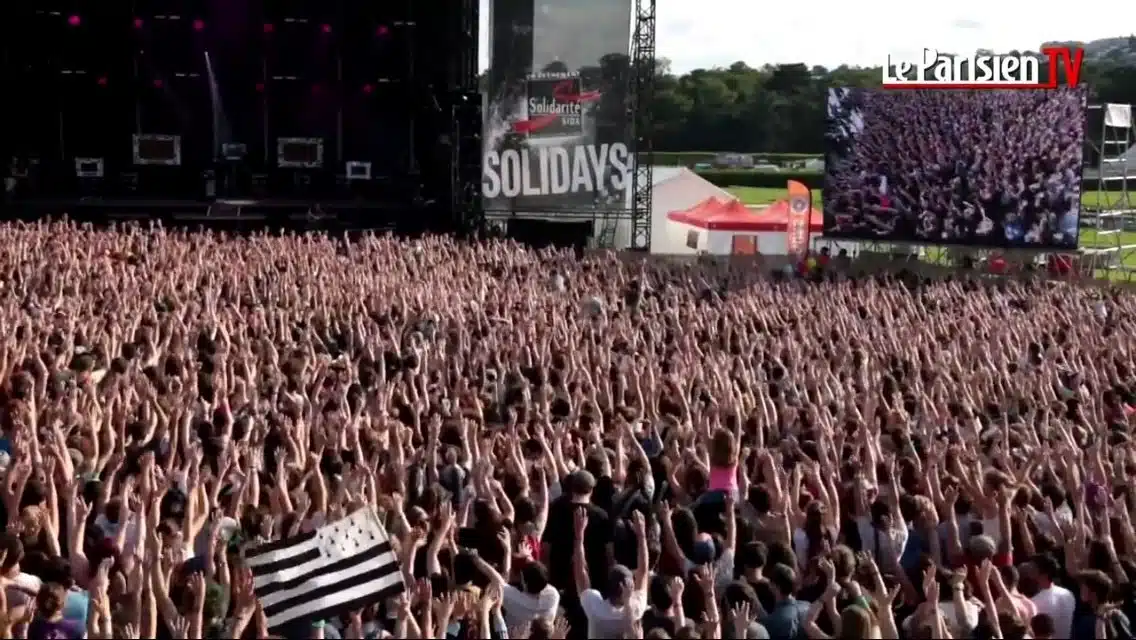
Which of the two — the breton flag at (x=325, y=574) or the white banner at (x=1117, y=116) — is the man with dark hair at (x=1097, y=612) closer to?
the breton flag at (x=325, y=574)

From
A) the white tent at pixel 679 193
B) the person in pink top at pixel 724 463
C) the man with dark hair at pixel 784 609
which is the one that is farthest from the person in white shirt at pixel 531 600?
the white tent at pixel 679 193

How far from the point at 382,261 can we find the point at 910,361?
8.23m

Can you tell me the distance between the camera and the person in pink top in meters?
6.37

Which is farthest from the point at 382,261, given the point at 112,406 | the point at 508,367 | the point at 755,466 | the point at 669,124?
the point at 669,124

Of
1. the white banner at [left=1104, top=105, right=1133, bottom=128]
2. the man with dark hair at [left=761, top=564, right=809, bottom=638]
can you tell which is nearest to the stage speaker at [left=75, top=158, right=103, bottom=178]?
the white banner at [left=1104, top=105, right=1133, bottom=128]

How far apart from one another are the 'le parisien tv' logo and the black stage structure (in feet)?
25.2

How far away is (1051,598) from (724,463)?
5.50 feet

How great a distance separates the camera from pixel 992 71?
2511 cm

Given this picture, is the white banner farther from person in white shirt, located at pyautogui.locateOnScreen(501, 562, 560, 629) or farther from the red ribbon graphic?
person in white shirt, located at pyautogui.locateOnScreen(501, 562, 560, 629)

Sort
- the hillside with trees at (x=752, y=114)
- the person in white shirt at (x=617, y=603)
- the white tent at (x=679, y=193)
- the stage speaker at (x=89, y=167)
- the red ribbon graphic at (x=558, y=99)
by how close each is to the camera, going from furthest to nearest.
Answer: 1. the hillside with trees at (x=752, y=114)
2. the white tent at (x=679, y=193)
3. the stage speaker at (x=89, y=167)
4. the red ribbon graphic at (x=558, y=99)
5. the person in white shirt at (x=617, y=603)

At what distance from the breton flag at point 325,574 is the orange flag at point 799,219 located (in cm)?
2263

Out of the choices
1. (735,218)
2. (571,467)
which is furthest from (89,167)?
(571,467)

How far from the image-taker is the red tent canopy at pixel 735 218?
28.8 m

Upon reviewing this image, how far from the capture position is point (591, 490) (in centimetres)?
615
